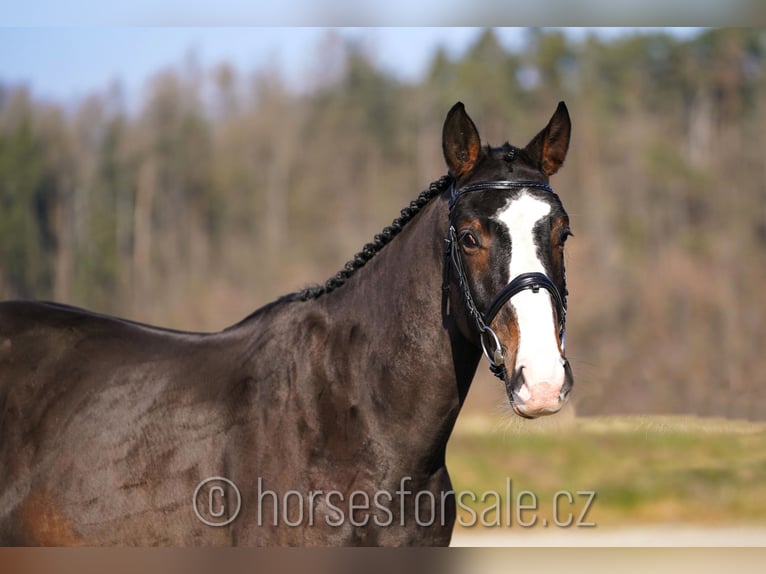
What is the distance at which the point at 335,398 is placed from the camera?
146 inches

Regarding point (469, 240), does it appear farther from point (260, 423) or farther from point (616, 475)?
point (616, 475)

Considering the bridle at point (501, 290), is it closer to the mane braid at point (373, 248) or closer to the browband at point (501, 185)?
the browband at point (501, 185)

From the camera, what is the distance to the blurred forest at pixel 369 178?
675 inches

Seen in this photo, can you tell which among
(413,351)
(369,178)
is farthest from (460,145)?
(369,178)

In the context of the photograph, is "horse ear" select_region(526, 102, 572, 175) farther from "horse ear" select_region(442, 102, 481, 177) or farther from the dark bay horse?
"horse ear" select_region(442, 102, 481, 177)

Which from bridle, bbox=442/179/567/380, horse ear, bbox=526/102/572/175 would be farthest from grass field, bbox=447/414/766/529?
bridle, bbox=442/179/567/380

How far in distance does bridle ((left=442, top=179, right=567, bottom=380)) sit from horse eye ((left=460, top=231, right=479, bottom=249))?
0.06 meters

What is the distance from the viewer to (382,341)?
12.3ft

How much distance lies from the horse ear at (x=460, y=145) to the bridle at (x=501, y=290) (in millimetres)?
89

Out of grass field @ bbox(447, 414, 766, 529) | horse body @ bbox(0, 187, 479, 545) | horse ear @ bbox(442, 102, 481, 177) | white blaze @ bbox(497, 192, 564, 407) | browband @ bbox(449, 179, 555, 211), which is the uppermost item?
horse ear @ bbox(442, 102, 481, 177)

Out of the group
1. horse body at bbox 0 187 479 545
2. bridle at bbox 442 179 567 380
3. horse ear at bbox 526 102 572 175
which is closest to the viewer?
bridle at bbox 442 179 567 380

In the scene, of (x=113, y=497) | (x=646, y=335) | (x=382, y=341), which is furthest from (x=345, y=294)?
(x=646, y=335)

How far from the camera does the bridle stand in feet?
10.5

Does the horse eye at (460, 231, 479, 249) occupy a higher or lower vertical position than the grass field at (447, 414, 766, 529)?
higher
